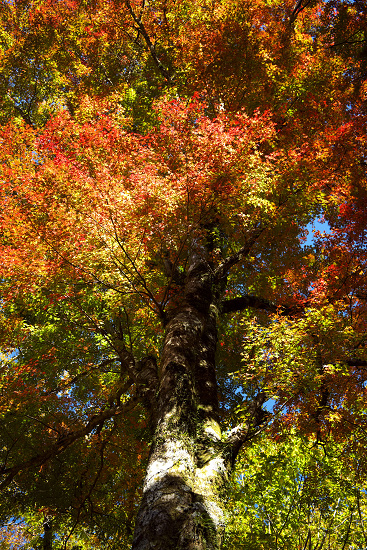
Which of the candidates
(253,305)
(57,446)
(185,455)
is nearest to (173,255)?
(253,305)

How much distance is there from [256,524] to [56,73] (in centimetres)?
2284

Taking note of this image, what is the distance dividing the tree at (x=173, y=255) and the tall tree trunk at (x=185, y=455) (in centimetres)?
2

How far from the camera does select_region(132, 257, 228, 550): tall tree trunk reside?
3377 millimetres

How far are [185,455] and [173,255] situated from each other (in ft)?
19.8

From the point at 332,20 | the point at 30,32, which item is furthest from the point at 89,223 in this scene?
the point at 30,32

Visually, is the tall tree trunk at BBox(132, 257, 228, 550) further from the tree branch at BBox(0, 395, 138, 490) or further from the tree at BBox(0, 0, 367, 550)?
the tree branch at BBox(0, 395, 138, 490)

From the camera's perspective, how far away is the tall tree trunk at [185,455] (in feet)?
11.1

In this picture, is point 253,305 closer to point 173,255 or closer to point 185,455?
point 173,255

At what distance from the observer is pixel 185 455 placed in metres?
4.26

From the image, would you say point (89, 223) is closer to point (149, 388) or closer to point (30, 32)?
point (149, 388)

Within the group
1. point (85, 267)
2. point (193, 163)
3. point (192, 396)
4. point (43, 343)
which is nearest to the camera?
point (192, 396)

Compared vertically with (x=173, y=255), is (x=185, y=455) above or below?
below

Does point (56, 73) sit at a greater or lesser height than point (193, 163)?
greater

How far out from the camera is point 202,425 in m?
5.05
